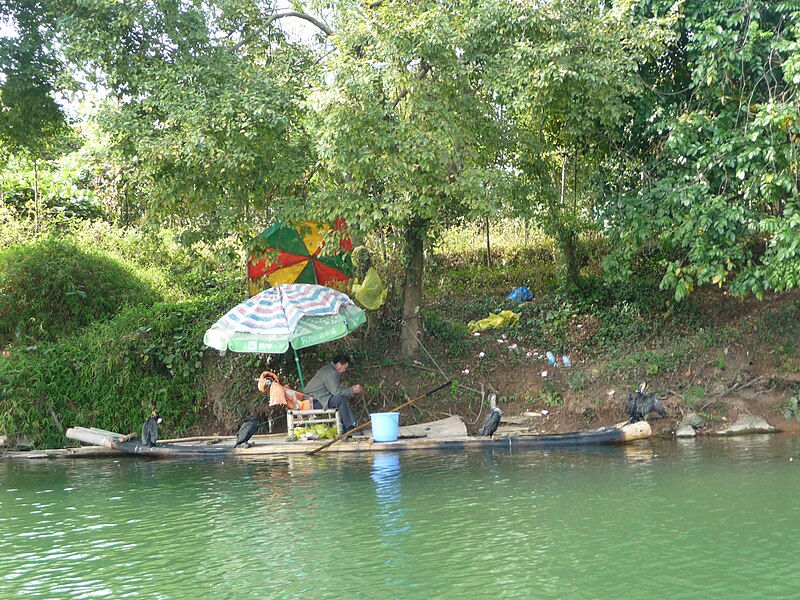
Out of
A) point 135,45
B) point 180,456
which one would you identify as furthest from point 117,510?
point 135,45

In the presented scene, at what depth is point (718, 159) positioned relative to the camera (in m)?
10.9

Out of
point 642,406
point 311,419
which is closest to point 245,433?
point 311,419

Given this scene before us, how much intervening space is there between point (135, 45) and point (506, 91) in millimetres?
4836

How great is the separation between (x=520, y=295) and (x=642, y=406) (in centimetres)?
466

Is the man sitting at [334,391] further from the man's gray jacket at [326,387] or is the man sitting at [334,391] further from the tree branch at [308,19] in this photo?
the tree branch at [308,19]

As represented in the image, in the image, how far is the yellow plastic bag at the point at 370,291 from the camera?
1266 cm

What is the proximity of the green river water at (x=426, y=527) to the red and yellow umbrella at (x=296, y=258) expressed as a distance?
3.14 meters

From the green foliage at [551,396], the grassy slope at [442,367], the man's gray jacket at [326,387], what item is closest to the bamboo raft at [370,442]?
the man's gray jacket at [326,387]

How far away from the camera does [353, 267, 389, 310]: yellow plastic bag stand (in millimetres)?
12656

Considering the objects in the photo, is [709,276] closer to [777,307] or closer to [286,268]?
[777,307]

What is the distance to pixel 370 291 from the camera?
1270 centimetres

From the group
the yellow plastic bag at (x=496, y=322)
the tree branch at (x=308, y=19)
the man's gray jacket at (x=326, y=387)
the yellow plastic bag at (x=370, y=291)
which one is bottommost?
the man's gray jacket at (x=326, y=387)

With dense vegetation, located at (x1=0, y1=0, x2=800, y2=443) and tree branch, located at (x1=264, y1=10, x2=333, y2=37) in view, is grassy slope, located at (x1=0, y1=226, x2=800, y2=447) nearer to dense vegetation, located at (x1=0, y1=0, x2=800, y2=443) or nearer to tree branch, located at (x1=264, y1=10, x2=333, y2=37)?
dense vegetation, located at (x1=0, y1=0, x2=800, y2=443)

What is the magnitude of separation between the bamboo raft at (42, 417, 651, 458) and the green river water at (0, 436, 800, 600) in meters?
0.19
